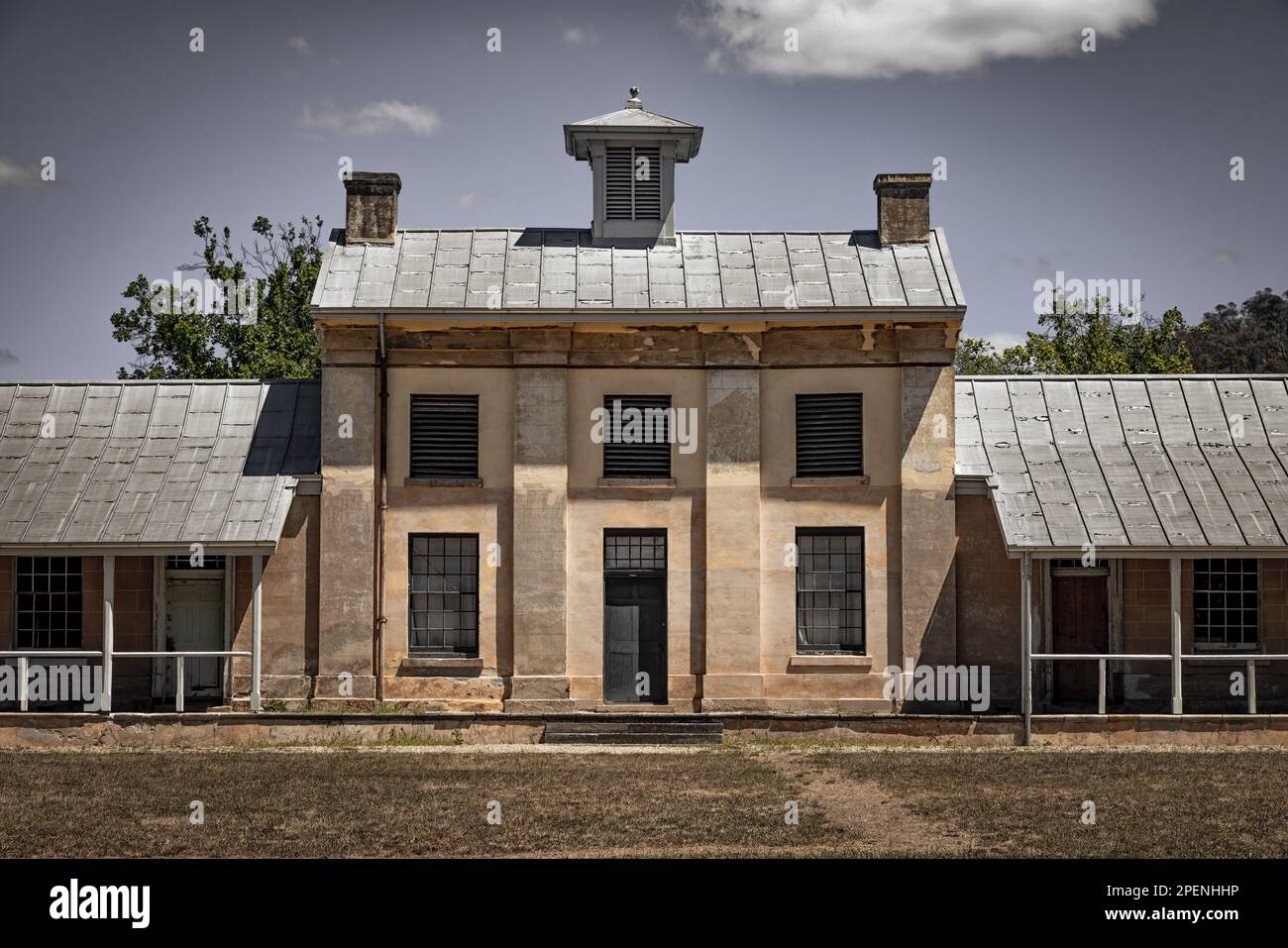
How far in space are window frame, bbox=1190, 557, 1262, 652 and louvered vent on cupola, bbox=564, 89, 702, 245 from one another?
34.2ft

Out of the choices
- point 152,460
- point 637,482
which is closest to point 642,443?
point 637,482

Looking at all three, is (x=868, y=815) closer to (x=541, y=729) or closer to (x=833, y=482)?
(x=541, y=729)

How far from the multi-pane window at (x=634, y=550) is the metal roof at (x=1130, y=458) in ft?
16.6

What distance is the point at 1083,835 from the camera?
12.6m

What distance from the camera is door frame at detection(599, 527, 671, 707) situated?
22.3 metres

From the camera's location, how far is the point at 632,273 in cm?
2336

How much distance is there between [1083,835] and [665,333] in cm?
1195

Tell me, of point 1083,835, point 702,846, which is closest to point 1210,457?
point 1083,835

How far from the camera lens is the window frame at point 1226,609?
72.7 feet

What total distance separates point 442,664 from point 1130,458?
37.9 ft

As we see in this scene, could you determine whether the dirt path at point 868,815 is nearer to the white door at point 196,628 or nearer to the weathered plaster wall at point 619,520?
the weathered plaster wall at point 619,520

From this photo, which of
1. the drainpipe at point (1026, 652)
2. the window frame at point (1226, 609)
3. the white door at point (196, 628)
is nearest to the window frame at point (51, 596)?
the white door at point (196, 628)

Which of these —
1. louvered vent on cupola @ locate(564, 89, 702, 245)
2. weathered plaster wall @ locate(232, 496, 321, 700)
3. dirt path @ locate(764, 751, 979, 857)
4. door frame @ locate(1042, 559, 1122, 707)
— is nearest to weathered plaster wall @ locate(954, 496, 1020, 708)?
door frame @ locate(1042, 559, 1122, 707)
